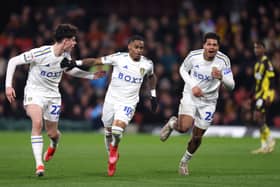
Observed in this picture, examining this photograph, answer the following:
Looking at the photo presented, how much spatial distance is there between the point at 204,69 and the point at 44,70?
8.68ft

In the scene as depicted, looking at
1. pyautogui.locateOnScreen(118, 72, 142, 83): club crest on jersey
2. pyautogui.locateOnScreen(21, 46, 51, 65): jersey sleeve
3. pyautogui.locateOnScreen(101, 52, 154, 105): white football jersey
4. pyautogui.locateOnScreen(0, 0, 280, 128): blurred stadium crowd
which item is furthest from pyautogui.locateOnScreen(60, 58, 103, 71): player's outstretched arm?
pyautogui.locateOnScreen(0, 0, 280, 128): blurred stadium crowd

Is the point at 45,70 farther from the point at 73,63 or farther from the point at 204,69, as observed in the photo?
the point at 204,69

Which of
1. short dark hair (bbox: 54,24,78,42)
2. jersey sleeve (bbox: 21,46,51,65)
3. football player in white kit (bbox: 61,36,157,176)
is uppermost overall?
short dark hair (bbox: 54,24,78,42)

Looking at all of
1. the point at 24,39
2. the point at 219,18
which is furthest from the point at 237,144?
the point at 24,39

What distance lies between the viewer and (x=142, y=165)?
16.4 meters

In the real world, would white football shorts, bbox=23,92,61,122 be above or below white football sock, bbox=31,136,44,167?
above

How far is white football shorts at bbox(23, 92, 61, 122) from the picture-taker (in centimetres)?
1416

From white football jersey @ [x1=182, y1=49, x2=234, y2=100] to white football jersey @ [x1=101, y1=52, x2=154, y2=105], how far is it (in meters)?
0.74

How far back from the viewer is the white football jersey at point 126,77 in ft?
48.4

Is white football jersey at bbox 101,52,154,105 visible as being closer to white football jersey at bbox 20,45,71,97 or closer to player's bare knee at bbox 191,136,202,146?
white football jersey at bbox 20,45,71,97

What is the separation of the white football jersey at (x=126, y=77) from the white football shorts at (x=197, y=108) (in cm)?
84

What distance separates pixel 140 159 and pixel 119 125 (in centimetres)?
368

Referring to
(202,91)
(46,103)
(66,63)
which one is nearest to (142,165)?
(202,91)

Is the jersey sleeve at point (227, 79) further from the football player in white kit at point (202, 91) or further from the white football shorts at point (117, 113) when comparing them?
the white football shorts at point (117, 113)
